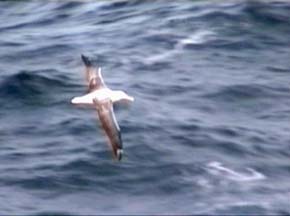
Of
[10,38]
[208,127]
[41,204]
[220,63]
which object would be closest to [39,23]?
[10,38]

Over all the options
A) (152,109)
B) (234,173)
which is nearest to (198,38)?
(152,109)

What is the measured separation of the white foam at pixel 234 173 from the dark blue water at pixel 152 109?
0.03m

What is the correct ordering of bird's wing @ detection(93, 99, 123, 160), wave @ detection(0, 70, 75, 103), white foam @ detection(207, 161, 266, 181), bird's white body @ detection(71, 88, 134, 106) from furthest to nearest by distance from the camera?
1. wave @ detection(0, 70, 75, 103)
2. white foam @ detection(207, 161, 266, 181)
3. bird's white body @ detection(71, 88, 134, 106)
4. bird's wing @ detection(93, 99, 123, 160)

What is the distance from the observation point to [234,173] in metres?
31.1

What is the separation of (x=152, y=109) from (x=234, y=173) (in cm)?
500

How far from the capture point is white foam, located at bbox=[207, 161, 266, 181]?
30.9 meters

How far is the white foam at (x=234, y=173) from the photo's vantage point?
30859mm

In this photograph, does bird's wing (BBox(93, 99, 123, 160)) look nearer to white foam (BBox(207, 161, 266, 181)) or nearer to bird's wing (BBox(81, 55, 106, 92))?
bird's wing (BBox(81, 55, 106, 92))

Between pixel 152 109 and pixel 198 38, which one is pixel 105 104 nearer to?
pixel 152 109

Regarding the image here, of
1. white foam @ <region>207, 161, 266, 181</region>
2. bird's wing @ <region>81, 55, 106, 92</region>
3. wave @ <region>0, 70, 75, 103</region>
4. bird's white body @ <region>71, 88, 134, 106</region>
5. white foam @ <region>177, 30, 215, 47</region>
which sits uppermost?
white foam @ <region>177, 30, 215, 47</region>

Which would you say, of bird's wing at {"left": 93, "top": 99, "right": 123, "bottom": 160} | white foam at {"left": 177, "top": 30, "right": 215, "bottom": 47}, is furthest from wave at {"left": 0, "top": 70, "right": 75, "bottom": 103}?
bird's wing at {"left": 93, "top": 99, "right": 123, "bottom": 160}

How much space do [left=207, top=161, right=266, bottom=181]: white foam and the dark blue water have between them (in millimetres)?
28

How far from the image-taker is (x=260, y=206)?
29328 mm

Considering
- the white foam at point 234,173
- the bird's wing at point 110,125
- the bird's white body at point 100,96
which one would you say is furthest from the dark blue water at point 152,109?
the bird's white body at point 100,96
